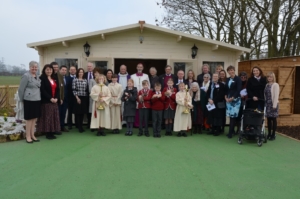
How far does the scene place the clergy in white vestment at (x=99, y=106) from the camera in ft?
19.1

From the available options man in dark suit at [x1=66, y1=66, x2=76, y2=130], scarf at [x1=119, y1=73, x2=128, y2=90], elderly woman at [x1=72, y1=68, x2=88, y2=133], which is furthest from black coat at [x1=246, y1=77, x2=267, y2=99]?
man in dark suit at [x1=66, y1=66, x2=76, y2=130]

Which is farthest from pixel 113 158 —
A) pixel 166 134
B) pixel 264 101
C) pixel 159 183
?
pixel 264 101

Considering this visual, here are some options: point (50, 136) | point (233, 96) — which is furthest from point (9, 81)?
point (233, 96)

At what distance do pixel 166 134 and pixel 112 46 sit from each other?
2.95m

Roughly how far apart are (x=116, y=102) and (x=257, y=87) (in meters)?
3.13

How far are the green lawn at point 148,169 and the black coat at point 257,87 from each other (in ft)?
3.43

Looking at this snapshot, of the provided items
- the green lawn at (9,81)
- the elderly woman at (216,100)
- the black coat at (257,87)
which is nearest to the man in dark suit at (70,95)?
the elderly woman at (216,100)

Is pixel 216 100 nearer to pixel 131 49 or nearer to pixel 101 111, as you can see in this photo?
pixel 101 111

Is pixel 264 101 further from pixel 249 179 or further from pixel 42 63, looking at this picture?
pixel 42 63

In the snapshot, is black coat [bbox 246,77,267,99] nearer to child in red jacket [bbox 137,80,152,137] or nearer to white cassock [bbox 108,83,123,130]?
child in red jacket [bbox 137,80,152,137]

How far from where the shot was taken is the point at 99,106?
229 inches

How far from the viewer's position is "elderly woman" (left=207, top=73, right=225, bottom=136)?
5848 millimetres

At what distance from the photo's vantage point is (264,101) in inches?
213

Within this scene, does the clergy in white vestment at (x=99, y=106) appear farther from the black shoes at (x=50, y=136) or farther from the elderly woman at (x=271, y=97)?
the elderly woman at (x=271, y=97)
